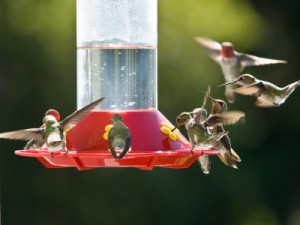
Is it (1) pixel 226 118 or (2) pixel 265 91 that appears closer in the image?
(1) pixel 226 118

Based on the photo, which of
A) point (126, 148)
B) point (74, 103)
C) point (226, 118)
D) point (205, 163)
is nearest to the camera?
point (126, 148)

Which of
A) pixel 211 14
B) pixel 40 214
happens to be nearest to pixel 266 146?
pixel 211 14

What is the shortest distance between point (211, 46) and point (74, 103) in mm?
5906

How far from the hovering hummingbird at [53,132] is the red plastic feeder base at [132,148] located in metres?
0.06

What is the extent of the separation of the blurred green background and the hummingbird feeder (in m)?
6.72

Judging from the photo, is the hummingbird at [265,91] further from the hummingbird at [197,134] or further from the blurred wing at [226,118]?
the hummingbird at [197,134]

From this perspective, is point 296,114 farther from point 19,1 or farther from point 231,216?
point 19,1

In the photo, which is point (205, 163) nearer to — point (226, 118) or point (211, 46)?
point (226, 118)

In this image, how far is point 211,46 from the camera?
24.7 feet

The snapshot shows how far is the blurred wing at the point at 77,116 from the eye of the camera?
5750 mm

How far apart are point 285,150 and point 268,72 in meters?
1.13

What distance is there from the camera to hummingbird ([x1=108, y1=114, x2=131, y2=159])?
18.3 feet

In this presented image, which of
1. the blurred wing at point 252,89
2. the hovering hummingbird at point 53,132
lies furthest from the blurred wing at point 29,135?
the blurred wing at point 252,89

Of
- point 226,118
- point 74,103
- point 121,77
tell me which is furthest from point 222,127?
point 74,103
